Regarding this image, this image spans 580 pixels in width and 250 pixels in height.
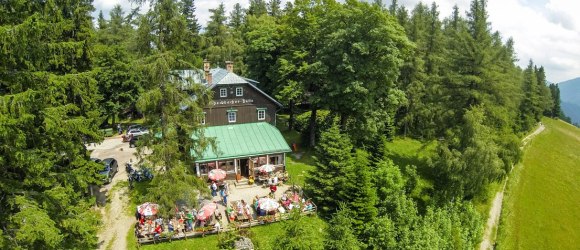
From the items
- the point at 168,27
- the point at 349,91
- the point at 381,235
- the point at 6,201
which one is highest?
the point at 168,27

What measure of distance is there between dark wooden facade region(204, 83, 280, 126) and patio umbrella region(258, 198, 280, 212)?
1185 cm

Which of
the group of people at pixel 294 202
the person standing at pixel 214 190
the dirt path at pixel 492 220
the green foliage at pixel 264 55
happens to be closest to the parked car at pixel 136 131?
the green foliage at pixel 264 55

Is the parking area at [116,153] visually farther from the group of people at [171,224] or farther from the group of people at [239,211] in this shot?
the group of people at [239,211]

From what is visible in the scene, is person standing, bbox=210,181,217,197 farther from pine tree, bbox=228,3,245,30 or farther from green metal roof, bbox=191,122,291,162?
pine tree, bbox=228,3,245,30

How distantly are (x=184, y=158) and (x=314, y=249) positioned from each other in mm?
11325

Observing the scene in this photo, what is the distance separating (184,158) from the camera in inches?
993

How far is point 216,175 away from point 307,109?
86.9ft

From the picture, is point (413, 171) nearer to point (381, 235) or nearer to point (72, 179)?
point (381, 235)

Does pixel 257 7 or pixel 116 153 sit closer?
pixel 116 153

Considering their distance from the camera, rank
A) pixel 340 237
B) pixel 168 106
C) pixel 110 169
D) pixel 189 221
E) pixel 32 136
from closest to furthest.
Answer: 1. pixel 32 136
2. pixel 340 237
3. pixel 168 106
4. pixel 189 221
5. pixel 110 169

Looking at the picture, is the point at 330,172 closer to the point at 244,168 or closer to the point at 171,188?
the point at 244,168

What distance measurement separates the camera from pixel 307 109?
55.2 metres

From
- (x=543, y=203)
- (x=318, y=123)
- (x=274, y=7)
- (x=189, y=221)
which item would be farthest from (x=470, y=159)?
(x=274, y=7)

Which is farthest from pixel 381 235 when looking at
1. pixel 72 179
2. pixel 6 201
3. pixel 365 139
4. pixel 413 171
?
pixel 6 201
